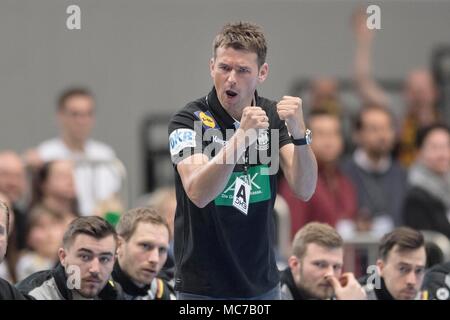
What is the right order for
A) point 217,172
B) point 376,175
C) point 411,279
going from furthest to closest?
1. point 376,175
2. point 411,279
3. point 217,172

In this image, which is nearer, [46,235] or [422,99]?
[46,235]

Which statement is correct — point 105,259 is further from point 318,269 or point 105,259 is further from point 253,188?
point 318,269

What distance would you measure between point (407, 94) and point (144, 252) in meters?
6.06

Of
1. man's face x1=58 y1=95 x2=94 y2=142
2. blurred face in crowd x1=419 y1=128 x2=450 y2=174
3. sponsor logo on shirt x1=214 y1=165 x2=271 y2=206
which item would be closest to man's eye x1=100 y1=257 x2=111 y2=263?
sponsor logo on shirt x1=214 y1=165 x2=271 y2=206

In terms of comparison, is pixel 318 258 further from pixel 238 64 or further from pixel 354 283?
pixel 238 64

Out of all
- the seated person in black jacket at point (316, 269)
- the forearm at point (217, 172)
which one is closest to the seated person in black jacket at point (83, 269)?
the forearm at point (217, 172)

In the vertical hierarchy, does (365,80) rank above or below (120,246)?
above

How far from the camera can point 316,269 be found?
6.23 m

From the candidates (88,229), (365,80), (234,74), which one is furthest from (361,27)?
(234,74)

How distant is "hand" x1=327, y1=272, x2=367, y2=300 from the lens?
604 centimetres

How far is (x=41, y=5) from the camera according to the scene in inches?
461

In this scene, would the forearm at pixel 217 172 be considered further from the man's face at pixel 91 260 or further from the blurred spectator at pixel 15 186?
the blurred spectator at pixel 15 186

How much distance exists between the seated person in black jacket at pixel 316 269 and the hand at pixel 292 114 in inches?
39.9

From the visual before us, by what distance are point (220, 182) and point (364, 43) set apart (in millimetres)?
6884
